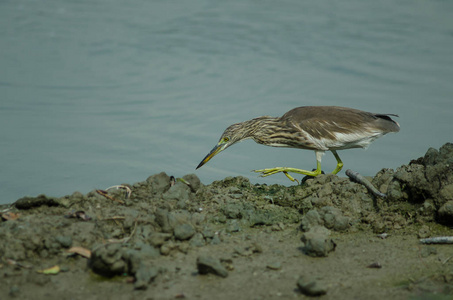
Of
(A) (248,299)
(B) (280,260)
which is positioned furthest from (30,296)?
(B) (280,260)

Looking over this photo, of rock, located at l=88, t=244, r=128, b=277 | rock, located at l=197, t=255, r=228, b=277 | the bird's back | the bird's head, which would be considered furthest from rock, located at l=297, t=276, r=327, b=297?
the bird's head

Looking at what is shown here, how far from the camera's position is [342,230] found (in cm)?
505

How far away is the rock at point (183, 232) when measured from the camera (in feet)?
15.0

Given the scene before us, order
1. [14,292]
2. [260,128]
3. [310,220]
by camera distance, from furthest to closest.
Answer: [260,128]
[310,220]
[14,292]

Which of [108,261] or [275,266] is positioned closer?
[108,261]

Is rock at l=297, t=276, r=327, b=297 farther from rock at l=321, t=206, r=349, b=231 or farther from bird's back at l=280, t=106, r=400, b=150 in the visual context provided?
bird's back at l=280, t=106, r=400, b=150

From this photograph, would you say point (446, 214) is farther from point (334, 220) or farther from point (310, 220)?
point (310, 220)

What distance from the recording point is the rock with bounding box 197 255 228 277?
3.99 metres

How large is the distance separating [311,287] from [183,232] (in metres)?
1.29

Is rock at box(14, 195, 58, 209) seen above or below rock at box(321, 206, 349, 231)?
above

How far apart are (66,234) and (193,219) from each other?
43.8 inches

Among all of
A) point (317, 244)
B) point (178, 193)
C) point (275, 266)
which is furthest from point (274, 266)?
point (178, 193)

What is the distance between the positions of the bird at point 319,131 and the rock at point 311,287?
318 centimetres

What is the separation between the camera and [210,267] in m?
4.00
